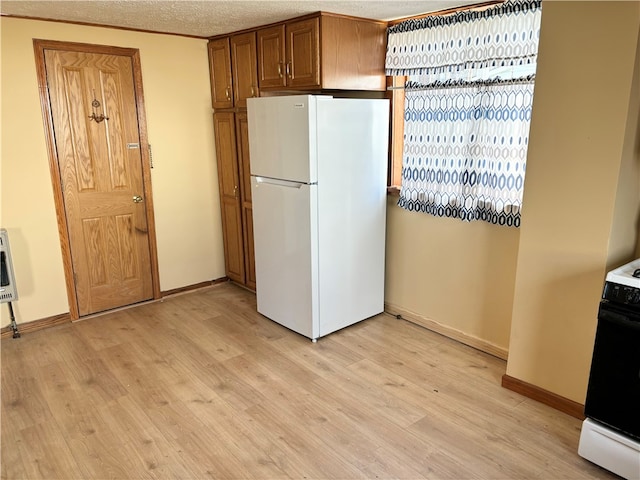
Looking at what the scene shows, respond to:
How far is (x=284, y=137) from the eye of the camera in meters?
3.08

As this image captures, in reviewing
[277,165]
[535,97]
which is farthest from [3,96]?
[535,97]

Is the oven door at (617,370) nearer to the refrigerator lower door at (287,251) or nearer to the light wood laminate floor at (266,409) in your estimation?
the light wood laminate floor at (266,409)

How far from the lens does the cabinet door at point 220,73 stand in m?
3.84

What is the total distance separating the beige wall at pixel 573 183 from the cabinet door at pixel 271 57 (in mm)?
1752

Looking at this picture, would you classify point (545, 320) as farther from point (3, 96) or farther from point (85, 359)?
point (3, 96)

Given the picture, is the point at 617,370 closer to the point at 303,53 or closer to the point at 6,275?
the point at 303,53

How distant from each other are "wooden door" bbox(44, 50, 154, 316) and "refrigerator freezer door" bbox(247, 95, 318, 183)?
1.11 m

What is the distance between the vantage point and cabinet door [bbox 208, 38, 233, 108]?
3.84 metres

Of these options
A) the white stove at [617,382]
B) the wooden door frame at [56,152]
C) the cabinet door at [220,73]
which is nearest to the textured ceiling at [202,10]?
the wooden door frame at [56,152]

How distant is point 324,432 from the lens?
2.36m

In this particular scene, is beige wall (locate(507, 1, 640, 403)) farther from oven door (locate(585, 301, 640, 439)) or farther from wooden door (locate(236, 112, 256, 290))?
wooden door (locate(236, 112, 256, 290))

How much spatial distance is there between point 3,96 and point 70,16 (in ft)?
2.30

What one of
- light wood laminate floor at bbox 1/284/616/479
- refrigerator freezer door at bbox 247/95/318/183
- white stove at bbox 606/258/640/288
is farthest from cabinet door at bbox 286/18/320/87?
white stove at bbox 606/258/640/288

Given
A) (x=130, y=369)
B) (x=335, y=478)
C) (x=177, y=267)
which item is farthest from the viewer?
(x=177, y=267)
